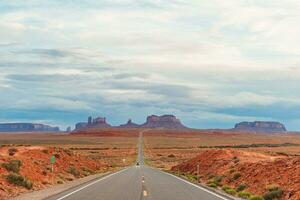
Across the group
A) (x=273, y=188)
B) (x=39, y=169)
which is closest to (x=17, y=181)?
(x=39, y=169)

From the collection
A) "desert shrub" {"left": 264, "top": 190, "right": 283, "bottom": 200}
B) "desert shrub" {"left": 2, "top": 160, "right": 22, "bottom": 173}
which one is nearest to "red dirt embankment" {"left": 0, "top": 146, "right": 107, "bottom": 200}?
"desert shrub" {"left": 2, "top": 160, "right": 22, "bottom": 173}

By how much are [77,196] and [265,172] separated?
11.6m

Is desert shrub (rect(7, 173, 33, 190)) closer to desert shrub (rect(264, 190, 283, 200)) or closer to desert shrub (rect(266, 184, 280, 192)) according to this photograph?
desert shrub (rect(266, 184, 280, 192))

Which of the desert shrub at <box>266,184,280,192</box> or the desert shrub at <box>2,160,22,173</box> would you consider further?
the desert shrub at <box>2,160,22,173</box>

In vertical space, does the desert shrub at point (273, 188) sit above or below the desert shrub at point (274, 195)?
above

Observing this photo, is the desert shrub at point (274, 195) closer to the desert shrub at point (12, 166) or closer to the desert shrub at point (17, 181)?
the desert shrub at point (17, 181)

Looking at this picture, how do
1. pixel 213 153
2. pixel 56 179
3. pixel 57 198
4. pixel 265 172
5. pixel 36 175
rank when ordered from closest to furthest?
pixel 57 198 → pixel 265 172 → pixel 36 175 → pixel 56 179 → pixel 213 153

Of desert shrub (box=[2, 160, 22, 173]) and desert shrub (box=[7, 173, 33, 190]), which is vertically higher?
desert shrub (box=[2, 160, 22, 173])

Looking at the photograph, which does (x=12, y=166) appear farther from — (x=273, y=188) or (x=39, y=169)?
(x=273, y=188)

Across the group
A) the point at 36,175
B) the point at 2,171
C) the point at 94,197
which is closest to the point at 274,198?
the point at 94,197

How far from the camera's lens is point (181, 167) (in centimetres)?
6009

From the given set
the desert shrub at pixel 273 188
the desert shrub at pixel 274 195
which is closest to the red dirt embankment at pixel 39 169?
the desert shrub at pixel 274 195

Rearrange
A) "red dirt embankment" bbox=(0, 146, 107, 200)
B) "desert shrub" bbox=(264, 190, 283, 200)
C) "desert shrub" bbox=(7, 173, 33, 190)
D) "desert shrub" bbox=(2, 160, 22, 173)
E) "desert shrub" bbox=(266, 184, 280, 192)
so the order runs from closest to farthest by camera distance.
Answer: "desert shrub" bbox=(264, 190, 283, 200) < "desert shrub" bbox=(266, 184, 280, 192) < "red dirt embankment" bbox=(0, 146, 107, 200) < "desert shrub" bbox=(7, 173, 33, 190) < "desert shrub" bbox=(2, 160, 22, 173)

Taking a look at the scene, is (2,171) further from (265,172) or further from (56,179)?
(265,172)
